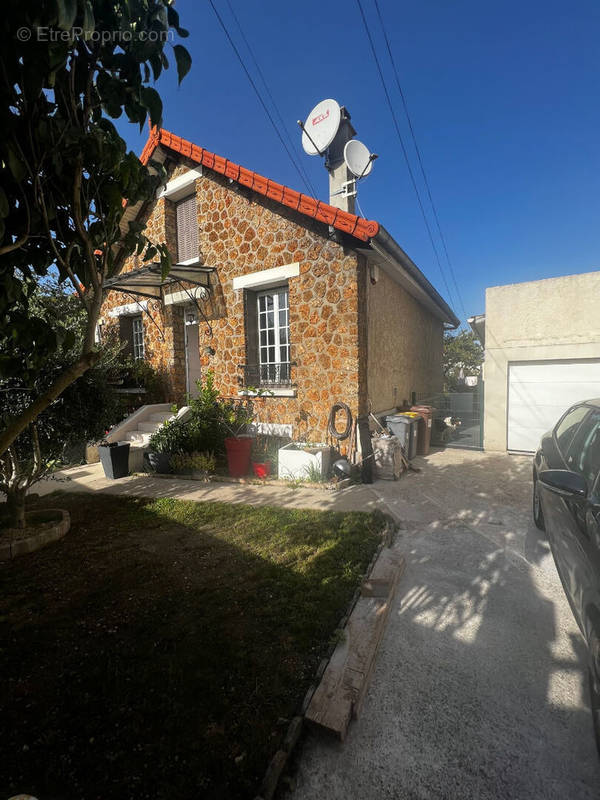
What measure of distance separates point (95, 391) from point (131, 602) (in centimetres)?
274

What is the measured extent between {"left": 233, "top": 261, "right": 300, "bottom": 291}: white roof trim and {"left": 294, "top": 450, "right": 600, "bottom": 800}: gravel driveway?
5.62 meters

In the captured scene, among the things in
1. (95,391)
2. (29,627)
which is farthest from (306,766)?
(95,391)

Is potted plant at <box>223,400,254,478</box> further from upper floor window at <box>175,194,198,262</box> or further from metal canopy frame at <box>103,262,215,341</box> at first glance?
upper floor window at <box>175,194,198,262</box>

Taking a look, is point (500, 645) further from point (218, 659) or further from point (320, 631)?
point (218, 659)

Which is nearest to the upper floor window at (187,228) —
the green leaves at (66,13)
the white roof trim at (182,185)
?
the white roof trim at (182,185)

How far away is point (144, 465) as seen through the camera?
24.3ft

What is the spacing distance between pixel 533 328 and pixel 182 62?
780 centimetres

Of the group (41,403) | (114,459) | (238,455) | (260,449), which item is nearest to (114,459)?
(114,459)

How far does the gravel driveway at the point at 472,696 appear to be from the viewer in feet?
5.05

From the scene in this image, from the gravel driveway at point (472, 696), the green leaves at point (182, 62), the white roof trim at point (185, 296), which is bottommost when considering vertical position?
the gravel driveway at point (472, 696)

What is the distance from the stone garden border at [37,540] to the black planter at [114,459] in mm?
2503

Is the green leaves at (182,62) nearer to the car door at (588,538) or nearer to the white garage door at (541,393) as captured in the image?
the car door at (588,538)

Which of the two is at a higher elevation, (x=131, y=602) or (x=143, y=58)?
(x=143, y=58)

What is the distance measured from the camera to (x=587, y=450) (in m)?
2.63
